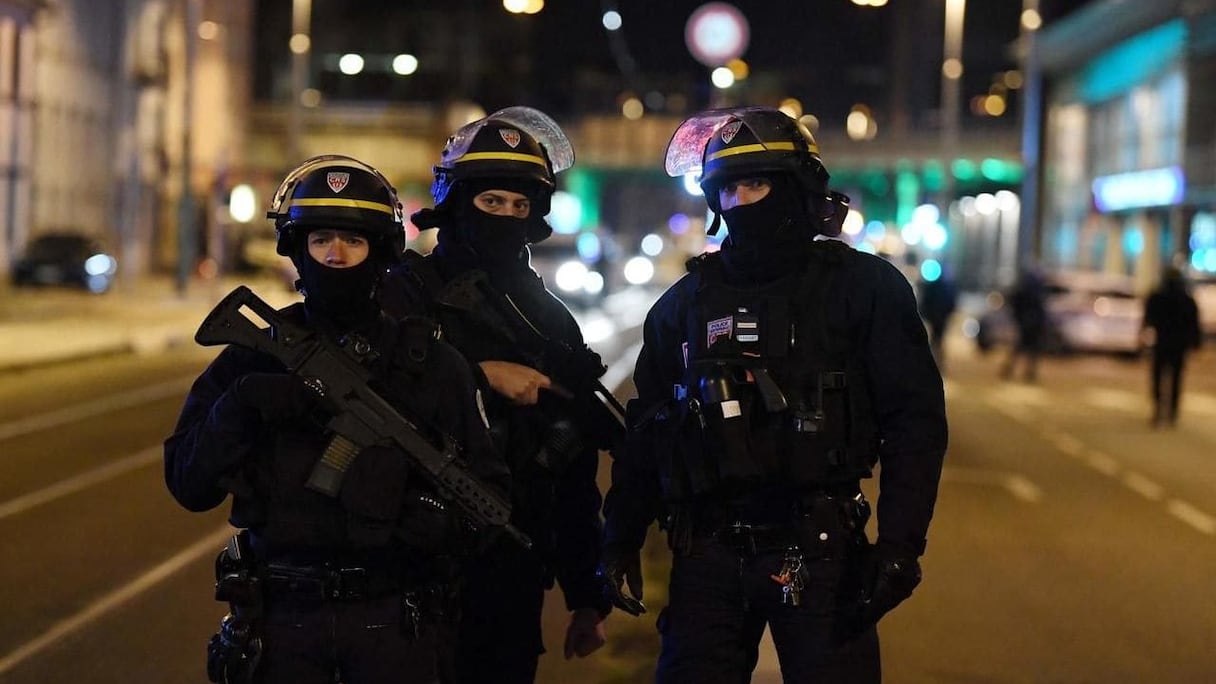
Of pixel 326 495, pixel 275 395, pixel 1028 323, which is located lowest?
pixel 1028 323

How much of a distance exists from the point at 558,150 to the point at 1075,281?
2895 cm

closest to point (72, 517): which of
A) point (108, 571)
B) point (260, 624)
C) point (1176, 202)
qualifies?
point (108, 571)

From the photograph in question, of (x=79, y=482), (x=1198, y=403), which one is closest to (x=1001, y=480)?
(x=79, y=482)

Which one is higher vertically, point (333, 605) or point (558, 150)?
point (558, 150)

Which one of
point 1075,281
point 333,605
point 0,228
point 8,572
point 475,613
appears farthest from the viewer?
point 0,228

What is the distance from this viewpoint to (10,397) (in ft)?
56.7

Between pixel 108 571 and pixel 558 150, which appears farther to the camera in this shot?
pixel 108 571

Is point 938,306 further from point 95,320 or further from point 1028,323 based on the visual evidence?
point 95,320

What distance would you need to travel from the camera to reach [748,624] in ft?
12.2

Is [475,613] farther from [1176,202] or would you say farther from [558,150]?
[1176,202]

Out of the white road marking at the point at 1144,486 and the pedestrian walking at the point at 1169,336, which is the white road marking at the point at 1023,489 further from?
the pedestrian walking at the point at 1169,336

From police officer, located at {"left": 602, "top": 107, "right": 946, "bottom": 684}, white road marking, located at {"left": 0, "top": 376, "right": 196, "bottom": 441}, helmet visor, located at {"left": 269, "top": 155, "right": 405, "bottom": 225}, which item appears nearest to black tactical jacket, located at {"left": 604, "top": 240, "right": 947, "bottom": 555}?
police officer, located at {"left": 602, "top": 107, "right": 946, "bottom": 684}

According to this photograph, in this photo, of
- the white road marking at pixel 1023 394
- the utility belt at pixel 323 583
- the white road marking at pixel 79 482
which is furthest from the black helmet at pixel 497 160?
the white road marking at pixel 1023 394

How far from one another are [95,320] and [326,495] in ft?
95.7
